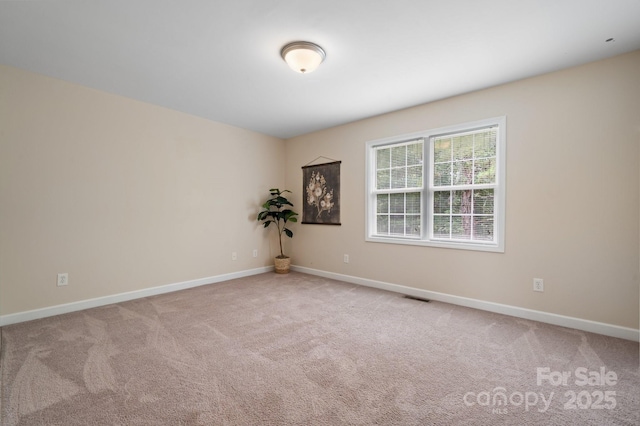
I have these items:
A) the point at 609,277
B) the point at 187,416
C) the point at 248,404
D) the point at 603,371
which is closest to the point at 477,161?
the point at 609,277

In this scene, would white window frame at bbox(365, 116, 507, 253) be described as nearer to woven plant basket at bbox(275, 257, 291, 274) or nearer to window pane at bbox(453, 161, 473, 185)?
window pane at bbox(453, 161, 473, 185)

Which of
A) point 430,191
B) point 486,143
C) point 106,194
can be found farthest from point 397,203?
point 106,194

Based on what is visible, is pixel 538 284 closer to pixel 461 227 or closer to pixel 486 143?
pixel 461 227

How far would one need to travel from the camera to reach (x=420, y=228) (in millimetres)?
3643

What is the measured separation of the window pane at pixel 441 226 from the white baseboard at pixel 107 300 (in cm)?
306

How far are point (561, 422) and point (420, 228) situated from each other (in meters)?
2.36

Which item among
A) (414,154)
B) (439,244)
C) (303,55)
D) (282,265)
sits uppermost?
(303,55)

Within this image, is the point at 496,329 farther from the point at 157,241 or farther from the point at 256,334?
the point at 157,241

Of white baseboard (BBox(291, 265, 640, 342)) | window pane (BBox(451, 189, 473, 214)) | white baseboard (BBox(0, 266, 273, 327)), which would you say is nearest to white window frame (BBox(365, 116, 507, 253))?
window pane (BBox(451, 189, 473, 214))

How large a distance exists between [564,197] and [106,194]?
4.85m

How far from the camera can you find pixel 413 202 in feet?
12.3

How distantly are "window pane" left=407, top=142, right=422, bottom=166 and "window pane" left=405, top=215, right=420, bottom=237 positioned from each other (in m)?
0.73

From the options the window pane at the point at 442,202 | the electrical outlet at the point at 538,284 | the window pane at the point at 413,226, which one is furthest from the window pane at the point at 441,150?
the electrical outlet at the point at 538,284

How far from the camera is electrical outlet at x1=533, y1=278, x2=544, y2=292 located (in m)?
2.76
